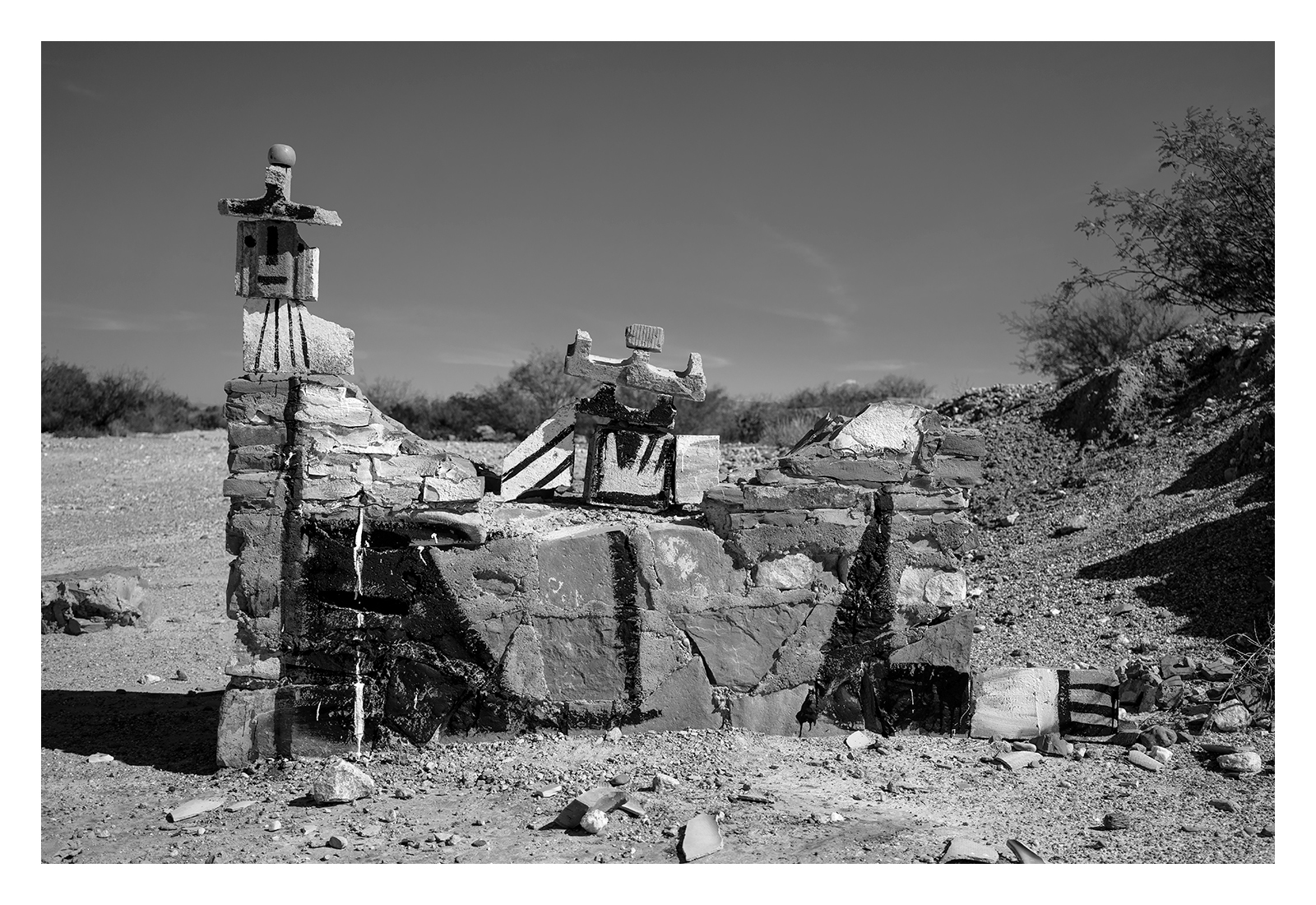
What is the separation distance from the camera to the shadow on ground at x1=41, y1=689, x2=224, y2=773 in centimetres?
468

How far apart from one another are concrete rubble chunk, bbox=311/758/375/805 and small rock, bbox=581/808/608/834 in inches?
38.1

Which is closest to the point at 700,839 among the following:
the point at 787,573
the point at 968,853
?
the point at 968,853

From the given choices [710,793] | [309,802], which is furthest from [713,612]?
[309,802]

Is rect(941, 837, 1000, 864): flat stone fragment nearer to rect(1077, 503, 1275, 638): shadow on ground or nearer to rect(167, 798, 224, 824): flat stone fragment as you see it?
rect(167, 798, 224, 824): flat stone fragment

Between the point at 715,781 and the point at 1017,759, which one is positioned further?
the point at 1017,759

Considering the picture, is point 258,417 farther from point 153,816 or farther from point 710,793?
point 710,793

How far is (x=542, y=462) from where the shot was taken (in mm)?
9141

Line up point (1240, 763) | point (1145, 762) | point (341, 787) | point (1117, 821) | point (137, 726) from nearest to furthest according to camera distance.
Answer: point (1117, 821) → point (341, 787) → point (1240, 763) → point (1145, 762) → point (137, 726)

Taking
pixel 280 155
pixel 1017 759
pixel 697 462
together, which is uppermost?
pixel 280 155

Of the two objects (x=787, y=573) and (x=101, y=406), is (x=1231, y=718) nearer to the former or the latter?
(x=787, y=573)

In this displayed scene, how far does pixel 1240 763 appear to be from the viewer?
4254 millimetres

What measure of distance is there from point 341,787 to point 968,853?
7.79 ft

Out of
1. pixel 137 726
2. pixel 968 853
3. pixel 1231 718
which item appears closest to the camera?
pixel 968 853

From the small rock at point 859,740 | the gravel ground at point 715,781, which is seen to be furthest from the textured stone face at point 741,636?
the small rock at point 859,740
